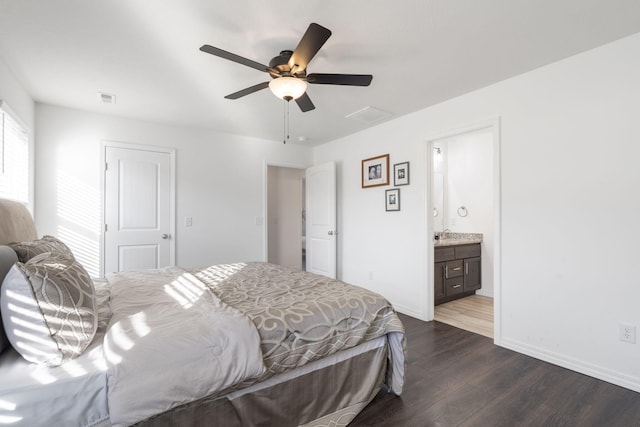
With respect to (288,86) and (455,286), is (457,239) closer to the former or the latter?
(455,286)

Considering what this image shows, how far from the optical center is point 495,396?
76.5 inches

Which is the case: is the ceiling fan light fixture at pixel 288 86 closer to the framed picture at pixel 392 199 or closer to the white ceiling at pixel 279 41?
the white ceiling at pixel 279 41

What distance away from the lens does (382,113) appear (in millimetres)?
3518

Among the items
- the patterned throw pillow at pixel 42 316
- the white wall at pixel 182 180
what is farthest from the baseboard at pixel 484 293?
the patterned throw pillow at pixel 42 316

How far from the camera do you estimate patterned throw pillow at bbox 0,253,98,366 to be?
109 cm

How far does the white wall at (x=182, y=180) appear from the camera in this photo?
3244 mm

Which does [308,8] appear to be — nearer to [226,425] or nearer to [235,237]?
[226,425]

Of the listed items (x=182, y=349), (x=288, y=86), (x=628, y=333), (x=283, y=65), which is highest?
(x=283, y=65)

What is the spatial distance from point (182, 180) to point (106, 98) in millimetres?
1235

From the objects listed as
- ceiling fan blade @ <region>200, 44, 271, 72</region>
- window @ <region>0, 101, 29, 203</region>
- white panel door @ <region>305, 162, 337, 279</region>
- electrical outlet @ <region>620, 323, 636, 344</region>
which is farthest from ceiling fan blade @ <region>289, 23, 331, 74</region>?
electrical outlet @ <region>620, 323, 636, 344</region>

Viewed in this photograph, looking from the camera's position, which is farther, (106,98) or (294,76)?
(106,98)

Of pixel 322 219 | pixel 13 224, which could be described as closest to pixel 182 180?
pixel 322 219

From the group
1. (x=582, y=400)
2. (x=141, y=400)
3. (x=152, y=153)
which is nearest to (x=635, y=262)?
(x=582, y=400)

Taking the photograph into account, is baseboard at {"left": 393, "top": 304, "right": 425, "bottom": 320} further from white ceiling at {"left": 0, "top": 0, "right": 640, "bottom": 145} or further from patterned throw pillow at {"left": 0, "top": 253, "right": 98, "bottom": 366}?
patterned throw pillow at {"left": 0, "top": 253, "right": 98, "bottom": 366}
